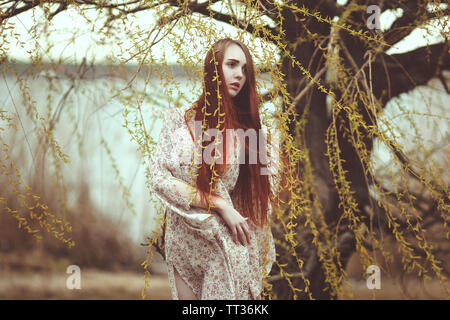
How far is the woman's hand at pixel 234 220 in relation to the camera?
37.0 inches

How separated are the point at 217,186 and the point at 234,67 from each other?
0.27 meters

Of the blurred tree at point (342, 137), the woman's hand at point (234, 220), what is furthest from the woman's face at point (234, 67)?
the blurred tree at point (342, 137)

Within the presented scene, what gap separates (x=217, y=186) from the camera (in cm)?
98

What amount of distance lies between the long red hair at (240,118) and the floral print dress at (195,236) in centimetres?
3
